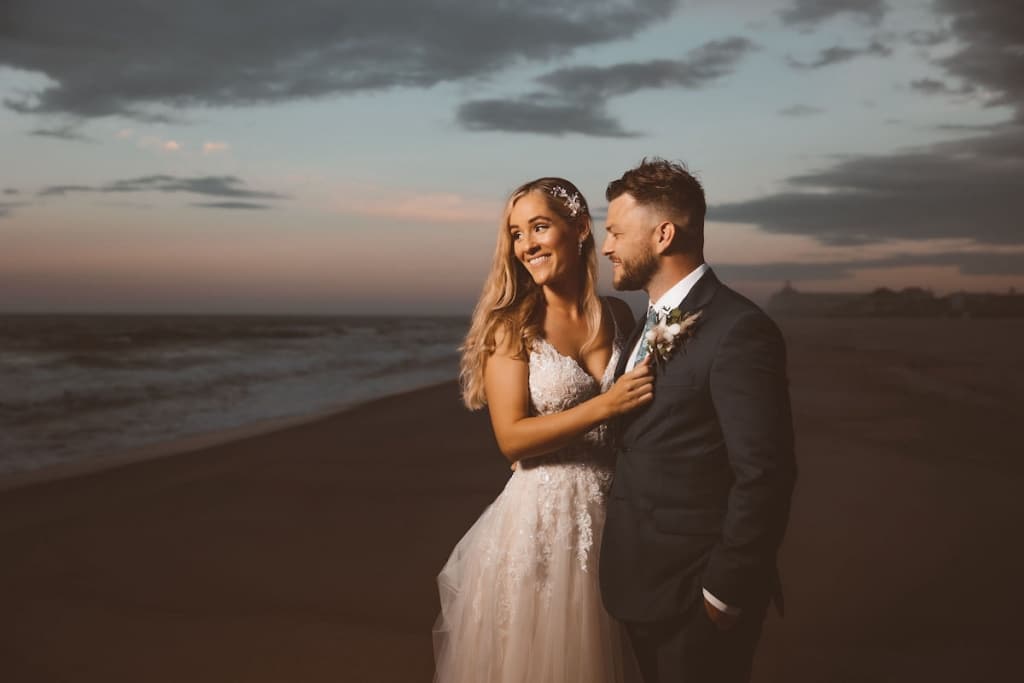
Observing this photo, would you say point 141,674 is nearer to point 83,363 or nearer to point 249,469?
point 249,469

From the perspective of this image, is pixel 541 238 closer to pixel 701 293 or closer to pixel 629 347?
pixel 629 347

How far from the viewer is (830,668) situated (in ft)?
14.6

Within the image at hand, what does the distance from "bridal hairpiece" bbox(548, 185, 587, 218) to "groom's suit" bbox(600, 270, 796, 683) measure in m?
0.86

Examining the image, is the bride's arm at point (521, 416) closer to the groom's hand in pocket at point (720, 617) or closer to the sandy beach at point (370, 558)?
the groom's hand in pocket at point (720, 617)

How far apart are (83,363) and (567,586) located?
28902 mm

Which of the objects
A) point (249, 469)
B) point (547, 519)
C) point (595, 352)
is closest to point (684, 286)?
point (595, 352)

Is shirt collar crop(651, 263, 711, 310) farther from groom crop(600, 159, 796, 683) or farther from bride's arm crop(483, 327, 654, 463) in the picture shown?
bride's arm crop(483, 327, 654, 463)

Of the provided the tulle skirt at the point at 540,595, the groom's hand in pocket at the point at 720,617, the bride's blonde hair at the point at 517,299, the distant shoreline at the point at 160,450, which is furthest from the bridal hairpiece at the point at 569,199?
the distant shoreline at the point at 160,450

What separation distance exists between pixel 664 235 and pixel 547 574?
145 cm

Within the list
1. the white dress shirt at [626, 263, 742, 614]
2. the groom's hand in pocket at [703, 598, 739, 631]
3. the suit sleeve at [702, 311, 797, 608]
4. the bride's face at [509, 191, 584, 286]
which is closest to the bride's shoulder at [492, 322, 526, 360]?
the bride's face at [509, 191, 584, 286]

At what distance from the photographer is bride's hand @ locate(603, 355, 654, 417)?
7.88 feet

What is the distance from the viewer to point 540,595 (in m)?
3.08

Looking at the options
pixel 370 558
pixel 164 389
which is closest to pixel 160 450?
→ pixel 370 558

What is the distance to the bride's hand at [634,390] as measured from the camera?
240 cm
